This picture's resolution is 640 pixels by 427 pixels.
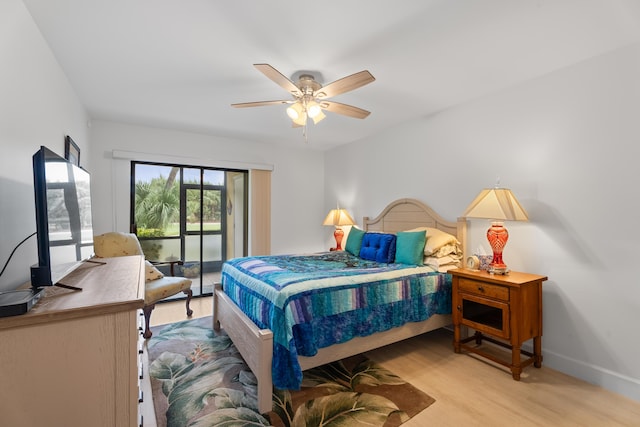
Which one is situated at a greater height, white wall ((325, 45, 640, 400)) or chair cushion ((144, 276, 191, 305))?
white wall ((325, 45, 640, 400))

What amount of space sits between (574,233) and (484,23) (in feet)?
5.86

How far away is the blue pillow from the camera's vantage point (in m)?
3.28

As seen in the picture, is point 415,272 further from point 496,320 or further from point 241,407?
point 241,407

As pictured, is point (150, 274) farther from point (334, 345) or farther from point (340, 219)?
point (340, 219)

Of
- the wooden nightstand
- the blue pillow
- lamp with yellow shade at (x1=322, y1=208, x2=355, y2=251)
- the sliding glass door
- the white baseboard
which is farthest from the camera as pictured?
lamp with yellow shade at (x1=322, y1=208, x2=355, y2=251)

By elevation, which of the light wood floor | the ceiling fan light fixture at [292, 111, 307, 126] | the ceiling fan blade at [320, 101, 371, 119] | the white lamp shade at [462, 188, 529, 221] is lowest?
the light wood floor

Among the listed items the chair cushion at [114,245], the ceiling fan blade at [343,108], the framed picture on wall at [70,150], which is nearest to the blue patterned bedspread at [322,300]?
the chair cushion at [114,245]

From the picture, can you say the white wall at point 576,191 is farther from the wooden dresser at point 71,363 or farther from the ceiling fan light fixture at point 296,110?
the wooden dresser at point 71,363

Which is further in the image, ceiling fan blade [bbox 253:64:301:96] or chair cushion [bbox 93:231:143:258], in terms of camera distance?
chair cushion [bbox 93:231:143:258]

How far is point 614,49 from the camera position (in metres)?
2.18

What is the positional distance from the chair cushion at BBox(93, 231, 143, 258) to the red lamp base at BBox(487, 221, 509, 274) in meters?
3.70

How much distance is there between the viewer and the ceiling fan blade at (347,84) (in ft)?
6.53

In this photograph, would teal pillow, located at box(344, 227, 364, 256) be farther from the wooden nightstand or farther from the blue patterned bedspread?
the wooden nightstand

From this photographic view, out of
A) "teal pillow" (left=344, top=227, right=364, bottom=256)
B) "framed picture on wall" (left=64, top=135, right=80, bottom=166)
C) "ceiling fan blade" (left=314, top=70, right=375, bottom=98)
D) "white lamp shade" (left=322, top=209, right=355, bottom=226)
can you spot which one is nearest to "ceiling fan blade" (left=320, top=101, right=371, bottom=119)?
"ceiling fan blade" (left=314, top=70, right=375, bottom=98)
